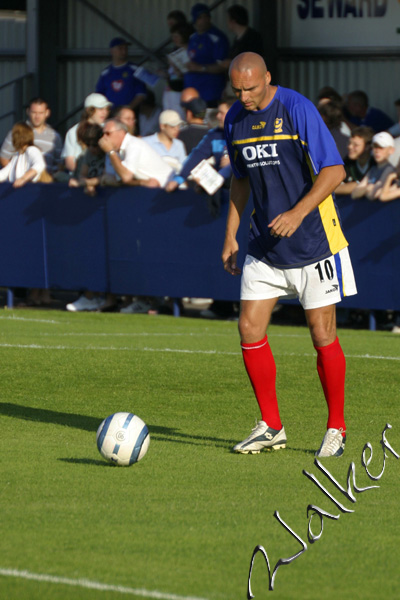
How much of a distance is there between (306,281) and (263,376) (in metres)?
0.68

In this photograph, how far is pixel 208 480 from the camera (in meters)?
6.37

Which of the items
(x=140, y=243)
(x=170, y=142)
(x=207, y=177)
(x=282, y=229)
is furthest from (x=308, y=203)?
(x=170, y=142)

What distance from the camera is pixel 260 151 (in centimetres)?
702

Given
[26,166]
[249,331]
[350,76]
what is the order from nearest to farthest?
[249,331]
[26,166]
[350,76]

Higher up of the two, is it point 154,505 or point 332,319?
point 332,319

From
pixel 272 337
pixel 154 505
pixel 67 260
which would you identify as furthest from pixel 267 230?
pixel 67 260

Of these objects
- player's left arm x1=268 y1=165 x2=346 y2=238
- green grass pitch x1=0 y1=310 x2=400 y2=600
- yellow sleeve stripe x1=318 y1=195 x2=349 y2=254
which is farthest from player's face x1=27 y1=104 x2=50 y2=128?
player's left arm x1=268 y1=165 x2=346 y2=238

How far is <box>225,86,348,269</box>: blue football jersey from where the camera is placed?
22.6ft

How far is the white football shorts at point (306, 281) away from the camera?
712cm

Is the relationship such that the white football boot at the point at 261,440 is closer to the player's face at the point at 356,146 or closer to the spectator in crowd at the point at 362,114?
the player's face at the point at 356,146

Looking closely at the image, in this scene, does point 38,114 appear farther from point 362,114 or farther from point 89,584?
point 89,584

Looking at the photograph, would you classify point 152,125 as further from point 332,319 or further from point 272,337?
point 332,319

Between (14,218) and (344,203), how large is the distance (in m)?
4.97

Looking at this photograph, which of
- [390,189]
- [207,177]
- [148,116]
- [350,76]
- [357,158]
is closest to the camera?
[390,189]
